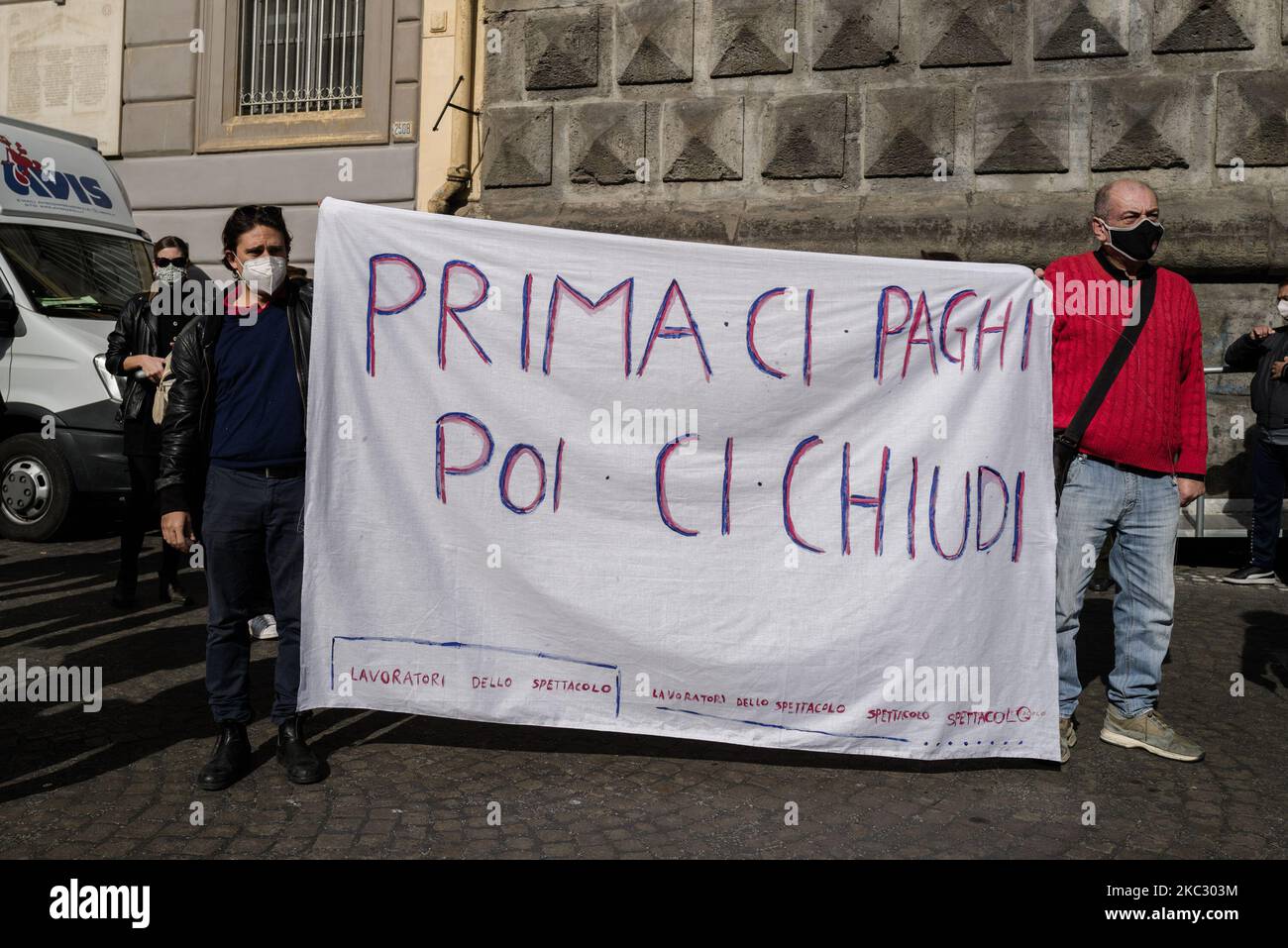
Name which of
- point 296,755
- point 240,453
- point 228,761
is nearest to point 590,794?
point 296,755

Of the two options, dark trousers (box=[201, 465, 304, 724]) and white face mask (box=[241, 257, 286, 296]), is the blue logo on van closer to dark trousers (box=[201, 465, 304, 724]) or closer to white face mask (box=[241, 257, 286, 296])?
white face mask (box=[241, 257, 286, 296])

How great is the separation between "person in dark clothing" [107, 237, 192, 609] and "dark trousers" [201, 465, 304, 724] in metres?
2.66

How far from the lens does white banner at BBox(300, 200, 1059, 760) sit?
13.6 ft

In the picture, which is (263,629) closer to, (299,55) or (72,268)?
(72,268)

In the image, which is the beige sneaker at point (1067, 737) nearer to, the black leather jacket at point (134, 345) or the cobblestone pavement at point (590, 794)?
the cobblestone pavement at point (590, 794)

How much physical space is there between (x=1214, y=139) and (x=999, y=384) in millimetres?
6178

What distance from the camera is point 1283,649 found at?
6160mm

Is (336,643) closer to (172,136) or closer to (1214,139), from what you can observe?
(1214,139)

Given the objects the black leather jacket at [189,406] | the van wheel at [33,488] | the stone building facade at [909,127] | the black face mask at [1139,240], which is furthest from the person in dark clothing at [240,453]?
the stone building facade at [909,127]

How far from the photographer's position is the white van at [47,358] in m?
8.86

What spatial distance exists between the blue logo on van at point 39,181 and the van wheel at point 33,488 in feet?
6.27

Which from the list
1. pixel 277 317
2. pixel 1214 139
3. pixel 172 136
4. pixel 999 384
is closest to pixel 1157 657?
pixel 999 384

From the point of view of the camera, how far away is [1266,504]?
7.99 meters

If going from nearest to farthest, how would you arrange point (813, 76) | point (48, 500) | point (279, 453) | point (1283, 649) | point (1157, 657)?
point (279, 453) < point (1157, 657) < point (1283, 649) < point (48, 500) < point (813, 76)
